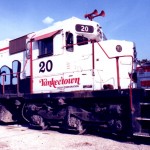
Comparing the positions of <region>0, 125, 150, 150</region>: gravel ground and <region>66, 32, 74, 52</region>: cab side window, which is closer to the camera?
<region>0, 125, 150, 150</region>: gravel ground

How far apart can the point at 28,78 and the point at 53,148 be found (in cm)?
410

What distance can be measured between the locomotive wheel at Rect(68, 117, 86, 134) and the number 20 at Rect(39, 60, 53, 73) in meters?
1.99

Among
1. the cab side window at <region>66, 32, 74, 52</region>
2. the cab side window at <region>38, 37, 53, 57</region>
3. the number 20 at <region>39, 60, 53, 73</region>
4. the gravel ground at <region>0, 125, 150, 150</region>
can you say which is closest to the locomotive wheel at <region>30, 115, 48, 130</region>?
the gravel ground at <region>0, 125, 150, 150</region>

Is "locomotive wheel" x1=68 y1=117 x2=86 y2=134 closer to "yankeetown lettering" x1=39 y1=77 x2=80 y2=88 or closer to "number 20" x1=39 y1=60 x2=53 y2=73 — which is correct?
"yankeetown lettering" x1=39 y1=77 x2=80 y2=88

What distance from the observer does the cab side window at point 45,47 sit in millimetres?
9034

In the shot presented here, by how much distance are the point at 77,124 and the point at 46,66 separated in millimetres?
2413

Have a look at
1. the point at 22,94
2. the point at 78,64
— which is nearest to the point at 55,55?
the point at 78,64

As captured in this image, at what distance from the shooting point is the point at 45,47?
927cm

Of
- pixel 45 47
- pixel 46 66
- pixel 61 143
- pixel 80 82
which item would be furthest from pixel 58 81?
pixel 61 143

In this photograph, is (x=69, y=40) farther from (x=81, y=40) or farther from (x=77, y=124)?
(x=77, y=124)

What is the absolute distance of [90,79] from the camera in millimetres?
8078

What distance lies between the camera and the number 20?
9.03 metres

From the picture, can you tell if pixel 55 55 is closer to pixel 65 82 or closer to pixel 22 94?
pixel 65 82

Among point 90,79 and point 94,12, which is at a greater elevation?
point 94,12
